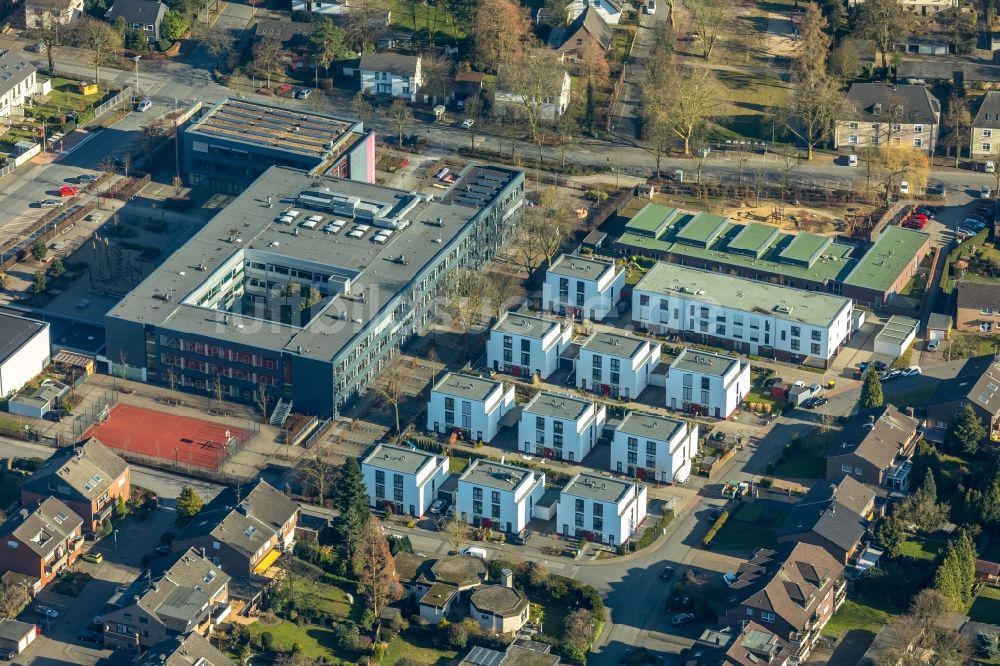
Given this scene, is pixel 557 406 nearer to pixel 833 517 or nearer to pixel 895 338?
pixel 833 517

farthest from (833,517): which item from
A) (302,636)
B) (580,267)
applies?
(580,267)

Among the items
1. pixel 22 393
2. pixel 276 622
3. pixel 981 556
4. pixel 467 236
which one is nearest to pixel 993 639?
pixel 981 556

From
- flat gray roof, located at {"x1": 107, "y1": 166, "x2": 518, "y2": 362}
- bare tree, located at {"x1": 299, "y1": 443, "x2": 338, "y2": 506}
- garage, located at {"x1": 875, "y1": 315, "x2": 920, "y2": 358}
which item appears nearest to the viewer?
bare tree, located at {"x1": 299, "y1": 443, "x2": 338, "y2": 506}

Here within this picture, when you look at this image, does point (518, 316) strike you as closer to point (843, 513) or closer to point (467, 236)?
point (467, 236)

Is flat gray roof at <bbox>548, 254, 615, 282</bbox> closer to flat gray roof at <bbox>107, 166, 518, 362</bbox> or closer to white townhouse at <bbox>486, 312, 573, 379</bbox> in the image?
white townhouse at <bbox>486, 312, 573, 379</bbox>

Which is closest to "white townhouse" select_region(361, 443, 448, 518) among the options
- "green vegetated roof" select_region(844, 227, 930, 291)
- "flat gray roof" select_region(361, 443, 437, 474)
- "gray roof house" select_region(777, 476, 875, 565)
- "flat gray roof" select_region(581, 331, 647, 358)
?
"flat gray roof" select_region(361, 443, 437, 474)

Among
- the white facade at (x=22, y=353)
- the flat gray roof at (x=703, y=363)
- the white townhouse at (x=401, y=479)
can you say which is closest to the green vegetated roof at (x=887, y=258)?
the flat gray roof at (x=703, y=363)
